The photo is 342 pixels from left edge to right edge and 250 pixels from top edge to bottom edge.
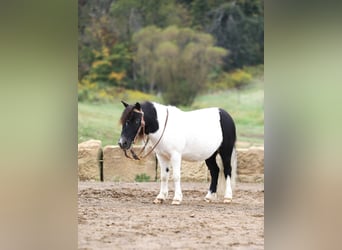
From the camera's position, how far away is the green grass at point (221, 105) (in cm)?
866

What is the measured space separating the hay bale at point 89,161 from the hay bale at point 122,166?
0.08 m

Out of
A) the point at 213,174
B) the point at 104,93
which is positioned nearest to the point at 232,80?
the point at 104,93

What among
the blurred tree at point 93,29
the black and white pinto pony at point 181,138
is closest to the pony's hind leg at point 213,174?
the black and white pinto pony at point 181,138

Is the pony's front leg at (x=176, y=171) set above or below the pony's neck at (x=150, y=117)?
below

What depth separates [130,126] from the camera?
4.79 m

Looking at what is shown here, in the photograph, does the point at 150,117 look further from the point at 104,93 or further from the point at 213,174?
the point at 104,93

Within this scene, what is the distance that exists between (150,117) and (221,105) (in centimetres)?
524

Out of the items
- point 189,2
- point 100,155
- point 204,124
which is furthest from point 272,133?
point 189,2

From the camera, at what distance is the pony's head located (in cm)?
476

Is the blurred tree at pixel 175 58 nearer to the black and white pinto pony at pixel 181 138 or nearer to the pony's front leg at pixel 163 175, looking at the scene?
the black and white pinto pony at pixel 181 138

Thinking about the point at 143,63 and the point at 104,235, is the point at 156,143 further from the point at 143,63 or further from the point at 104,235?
the point at 143,63

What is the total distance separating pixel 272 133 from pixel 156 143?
9.78 ft

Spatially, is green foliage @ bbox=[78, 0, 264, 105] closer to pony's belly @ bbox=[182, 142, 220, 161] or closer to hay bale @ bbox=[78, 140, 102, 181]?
hay bale @ bbox=[78, 140, 102, 181]

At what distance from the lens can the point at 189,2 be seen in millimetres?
11273
